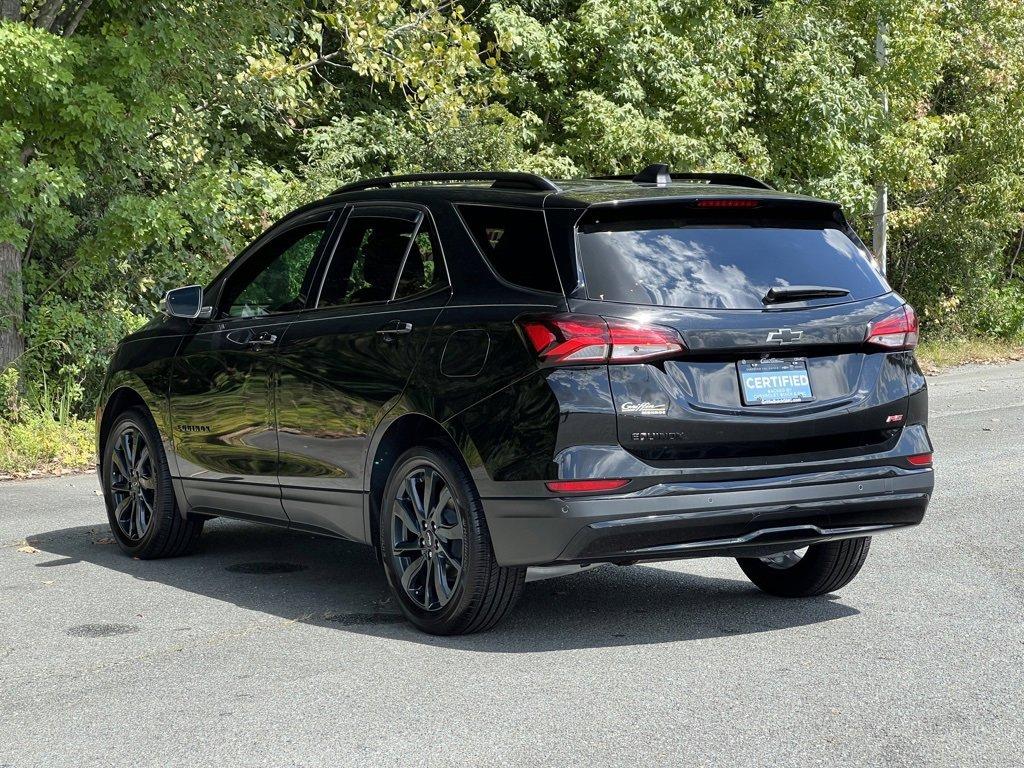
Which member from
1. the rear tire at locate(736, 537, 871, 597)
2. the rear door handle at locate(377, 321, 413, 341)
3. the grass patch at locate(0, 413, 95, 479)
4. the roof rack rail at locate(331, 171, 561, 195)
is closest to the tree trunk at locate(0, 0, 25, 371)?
the grass patch at locate(0, 413, 95, 479)

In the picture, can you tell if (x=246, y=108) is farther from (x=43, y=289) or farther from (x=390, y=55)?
(x=43, y=289)

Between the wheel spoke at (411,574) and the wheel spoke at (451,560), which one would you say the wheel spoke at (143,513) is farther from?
the wheel spoke at (451,560)

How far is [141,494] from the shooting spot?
27.3 ft

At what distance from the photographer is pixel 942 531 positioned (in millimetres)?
8555

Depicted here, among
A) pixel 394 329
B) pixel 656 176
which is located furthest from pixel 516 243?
pixel 656 176

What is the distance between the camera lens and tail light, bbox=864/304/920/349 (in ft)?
20.2

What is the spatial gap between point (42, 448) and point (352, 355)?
699 cm

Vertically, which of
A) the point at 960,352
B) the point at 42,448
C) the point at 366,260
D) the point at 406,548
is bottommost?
the point at 960,352

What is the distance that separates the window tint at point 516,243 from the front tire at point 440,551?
784mm

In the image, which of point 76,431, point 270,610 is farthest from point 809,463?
point 76,431

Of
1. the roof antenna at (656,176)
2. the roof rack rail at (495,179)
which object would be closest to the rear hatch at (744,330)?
the roof rack rail at (495,179)

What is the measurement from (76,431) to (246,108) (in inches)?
202

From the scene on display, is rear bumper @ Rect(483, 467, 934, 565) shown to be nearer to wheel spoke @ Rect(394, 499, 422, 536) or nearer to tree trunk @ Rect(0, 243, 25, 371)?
wheel spoke @ Rect(394, 499, 422, 536)

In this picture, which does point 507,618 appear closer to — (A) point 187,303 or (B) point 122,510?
(A) point 187,303
